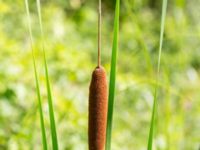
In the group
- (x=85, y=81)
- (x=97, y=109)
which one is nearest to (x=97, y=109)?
(x=97, y=109)

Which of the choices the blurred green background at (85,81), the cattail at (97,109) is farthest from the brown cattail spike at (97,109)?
the blurred green background at (85,81)

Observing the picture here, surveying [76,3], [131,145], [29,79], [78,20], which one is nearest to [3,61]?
[29,79]

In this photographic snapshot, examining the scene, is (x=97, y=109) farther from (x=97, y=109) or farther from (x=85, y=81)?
(x=85, y=81)

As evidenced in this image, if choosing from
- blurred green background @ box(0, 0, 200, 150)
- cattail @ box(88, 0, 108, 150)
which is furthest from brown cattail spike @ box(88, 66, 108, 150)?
blurred green background @ box(0, 0, 200, 150)

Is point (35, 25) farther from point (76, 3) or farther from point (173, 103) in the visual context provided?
point (173, 103)

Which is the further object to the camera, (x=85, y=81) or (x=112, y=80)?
(x=85, y=81)

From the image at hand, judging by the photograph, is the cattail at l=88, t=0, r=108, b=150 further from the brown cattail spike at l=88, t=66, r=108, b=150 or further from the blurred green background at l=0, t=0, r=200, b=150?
the blurred green background at l=0, t=0, r=200, b=150

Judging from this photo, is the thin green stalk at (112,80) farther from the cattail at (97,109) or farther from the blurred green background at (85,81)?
the blurred green background at (85,81)
